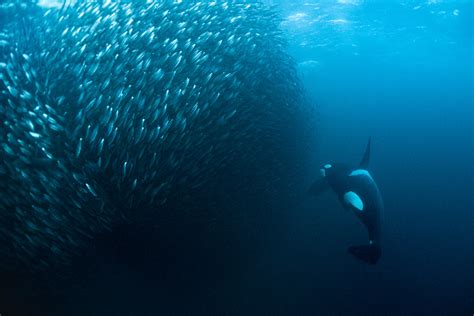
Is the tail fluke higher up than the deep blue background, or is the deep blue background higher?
the tail fluke

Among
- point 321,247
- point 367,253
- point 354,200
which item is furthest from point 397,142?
point 367,253

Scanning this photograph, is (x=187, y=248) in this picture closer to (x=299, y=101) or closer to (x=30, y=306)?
(x=30, y=306)

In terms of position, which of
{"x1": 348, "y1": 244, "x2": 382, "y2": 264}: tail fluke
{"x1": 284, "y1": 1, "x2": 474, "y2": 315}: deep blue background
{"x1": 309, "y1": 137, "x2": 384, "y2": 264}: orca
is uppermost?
{"x1": 309, "y1": 137, "x2": 384, "y2": 264}: orca

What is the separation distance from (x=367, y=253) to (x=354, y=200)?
989 mm

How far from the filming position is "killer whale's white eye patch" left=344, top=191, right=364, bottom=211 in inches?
236

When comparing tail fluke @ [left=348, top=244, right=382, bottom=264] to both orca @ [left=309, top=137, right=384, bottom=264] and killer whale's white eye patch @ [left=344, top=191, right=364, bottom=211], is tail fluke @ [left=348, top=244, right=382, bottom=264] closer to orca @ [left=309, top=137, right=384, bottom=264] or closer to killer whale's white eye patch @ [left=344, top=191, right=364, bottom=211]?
orca @ [left=309, top=137, right=384, bottom=264]

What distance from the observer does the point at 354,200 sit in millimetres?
6125

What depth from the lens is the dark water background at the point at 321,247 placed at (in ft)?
23.5

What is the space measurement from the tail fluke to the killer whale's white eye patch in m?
0.71

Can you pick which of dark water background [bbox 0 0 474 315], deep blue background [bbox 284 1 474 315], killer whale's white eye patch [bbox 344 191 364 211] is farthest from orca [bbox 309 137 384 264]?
deep blue background [bbox 284 1 474 315]

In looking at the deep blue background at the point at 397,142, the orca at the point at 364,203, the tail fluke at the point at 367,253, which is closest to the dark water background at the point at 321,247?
the deep blue background at the point at 397,142

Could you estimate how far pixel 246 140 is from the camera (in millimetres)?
7984

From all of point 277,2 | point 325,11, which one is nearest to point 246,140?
point 277,2

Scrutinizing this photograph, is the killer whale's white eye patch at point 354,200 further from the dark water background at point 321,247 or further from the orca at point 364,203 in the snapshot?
the dark water background at point 321,247
